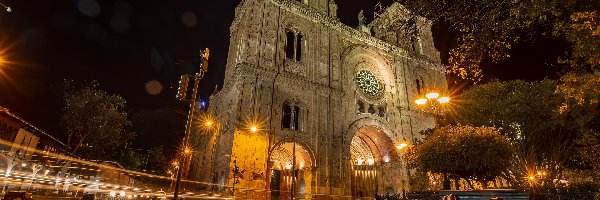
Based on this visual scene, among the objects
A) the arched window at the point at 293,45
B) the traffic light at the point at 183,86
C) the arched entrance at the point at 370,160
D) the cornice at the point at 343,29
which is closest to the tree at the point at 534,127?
the arched entrance at the point at 370,160

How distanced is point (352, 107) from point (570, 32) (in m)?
17.4

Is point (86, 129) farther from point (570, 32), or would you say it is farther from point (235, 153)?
point (570, 32)

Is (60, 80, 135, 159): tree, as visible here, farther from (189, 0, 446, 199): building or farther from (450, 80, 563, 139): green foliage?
(450, 80, 563, 139): green foliage

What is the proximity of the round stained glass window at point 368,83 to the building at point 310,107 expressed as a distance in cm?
11

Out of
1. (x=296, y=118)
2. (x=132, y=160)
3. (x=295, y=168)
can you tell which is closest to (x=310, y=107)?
(x=296, y=118)

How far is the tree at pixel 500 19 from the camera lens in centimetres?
734

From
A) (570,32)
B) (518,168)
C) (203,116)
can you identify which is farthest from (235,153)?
(518,168)

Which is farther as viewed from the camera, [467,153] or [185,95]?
[467,153]

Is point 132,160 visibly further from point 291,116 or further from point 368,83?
point 368,83

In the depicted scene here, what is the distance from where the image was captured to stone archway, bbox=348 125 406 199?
25844mm

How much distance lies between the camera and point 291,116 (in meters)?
22.5

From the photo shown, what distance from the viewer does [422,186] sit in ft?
65.9

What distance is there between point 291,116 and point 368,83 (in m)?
9.66

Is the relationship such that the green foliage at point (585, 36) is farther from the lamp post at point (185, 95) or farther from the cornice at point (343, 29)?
the cornice at point (343, 29)
